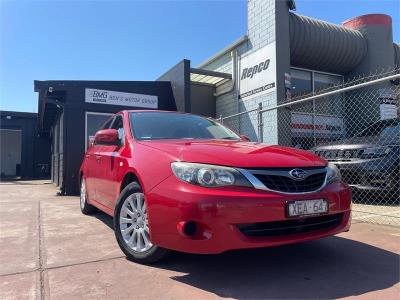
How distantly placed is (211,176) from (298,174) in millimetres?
735

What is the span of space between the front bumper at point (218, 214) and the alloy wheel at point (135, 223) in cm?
42

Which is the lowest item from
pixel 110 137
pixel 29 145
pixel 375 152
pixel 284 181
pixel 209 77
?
pixel 284 181

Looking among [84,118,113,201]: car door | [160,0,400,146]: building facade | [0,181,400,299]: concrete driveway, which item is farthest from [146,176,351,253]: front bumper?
[160,0,400,146]: building facade

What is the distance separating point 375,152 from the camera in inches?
259

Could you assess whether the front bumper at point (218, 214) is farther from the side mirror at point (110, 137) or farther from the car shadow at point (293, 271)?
the side mirror at point (110, 137)

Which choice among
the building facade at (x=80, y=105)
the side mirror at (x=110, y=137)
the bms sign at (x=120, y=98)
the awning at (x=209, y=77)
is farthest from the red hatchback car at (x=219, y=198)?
the awning at (x=209, y=77)

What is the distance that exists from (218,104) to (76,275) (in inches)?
414

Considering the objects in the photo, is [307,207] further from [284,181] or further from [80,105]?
[80,105]

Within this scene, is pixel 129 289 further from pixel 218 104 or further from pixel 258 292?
pixel 218 104

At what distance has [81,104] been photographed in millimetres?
10547

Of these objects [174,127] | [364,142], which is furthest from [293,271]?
[364,142]

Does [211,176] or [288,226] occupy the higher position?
[211,176]

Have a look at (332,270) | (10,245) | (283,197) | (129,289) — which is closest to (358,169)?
(332,270)

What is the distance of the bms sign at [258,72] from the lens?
10422mm
